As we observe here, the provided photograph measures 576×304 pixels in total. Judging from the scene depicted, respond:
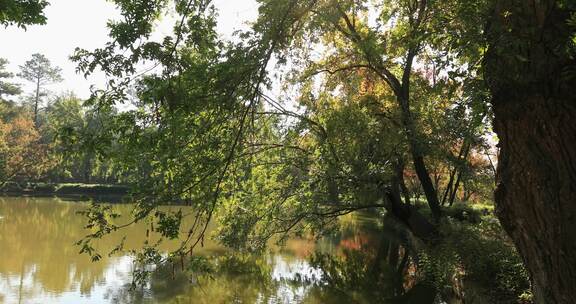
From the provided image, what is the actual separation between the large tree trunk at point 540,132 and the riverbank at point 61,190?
122 ft

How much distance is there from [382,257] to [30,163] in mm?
27854

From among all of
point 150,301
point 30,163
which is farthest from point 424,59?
point 30,163

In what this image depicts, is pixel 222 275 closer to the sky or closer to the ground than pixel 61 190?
closer to the ground

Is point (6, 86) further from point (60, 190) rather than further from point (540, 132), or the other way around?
point (540, 132)

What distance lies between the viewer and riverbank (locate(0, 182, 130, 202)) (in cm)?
3819

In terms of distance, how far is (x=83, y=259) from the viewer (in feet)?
47.6

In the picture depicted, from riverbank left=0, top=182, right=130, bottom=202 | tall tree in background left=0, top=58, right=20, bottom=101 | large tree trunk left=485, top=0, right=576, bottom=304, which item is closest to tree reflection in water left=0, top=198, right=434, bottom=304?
large tree trunk left=485, top=0, right=576, bottom=304

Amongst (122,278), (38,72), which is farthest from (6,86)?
(122,278)

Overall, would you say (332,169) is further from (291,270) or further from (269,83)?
(269,83)

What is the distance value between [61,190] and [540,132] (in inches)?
1693

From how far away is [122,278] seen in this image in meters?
12.4

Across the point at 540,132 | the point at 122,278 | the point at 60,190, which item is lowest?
the point at 122,278

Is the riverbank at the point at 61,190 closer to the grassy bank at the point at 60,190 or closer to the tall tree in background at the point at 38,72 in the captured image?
the grassy bank at the point at 60,190

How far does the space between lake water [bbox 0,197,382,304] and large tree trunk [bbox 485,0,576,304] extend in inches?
190
